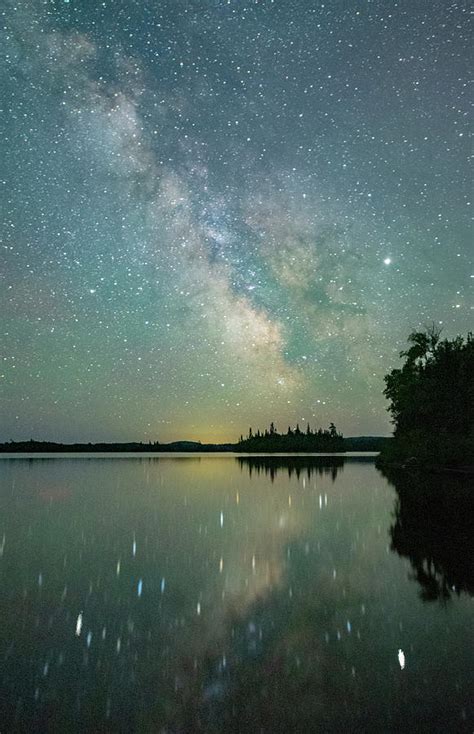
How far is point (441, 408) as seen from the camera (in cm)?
4725

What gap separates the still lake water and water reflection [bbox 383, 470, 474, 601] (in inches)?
2.7

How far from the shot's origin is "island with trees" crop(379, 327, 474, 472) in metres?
43.9

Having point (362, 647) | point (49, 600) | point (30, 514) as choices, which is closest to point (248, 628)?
point (362, 647)

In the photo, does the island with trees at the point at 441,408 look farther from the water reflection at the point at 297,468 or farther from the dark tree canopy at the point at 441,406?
the water reflection at the point at 297,468

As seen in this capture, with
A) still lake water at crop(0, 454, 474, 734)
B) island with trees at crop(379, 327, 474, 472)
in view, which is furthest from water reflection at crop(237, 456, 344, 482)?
still lake water at crop(0, 454, 474, 734)

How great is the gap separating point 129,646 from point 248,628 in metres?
1.70

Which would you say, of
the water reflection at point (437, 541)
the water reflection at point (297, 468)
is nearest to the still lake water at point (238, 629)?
the water reflection at point (437, 541)

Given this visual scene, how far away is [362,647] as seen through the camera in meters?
6.38

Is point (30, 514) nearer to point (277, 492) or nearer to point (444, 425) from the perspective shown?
point (277, 492)

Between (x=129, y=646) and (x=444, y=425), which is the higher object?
(x=444, y=425)

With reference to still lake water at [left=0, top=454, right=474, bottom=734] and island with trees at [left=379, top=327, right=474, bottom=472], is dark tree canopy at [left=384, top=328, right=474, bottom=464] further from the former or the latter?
still lake water at [left=0, top=454, right=474, bottom=734]

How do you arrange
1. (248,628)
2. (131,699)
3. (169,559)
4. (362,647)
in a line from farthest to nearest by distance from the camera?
(169,559)
(248,628)
(362,647)
(131,699)

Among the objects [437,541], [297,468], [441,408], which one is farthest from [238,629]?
[297,468]

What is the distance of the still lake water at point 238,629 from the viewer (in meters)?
4.76
